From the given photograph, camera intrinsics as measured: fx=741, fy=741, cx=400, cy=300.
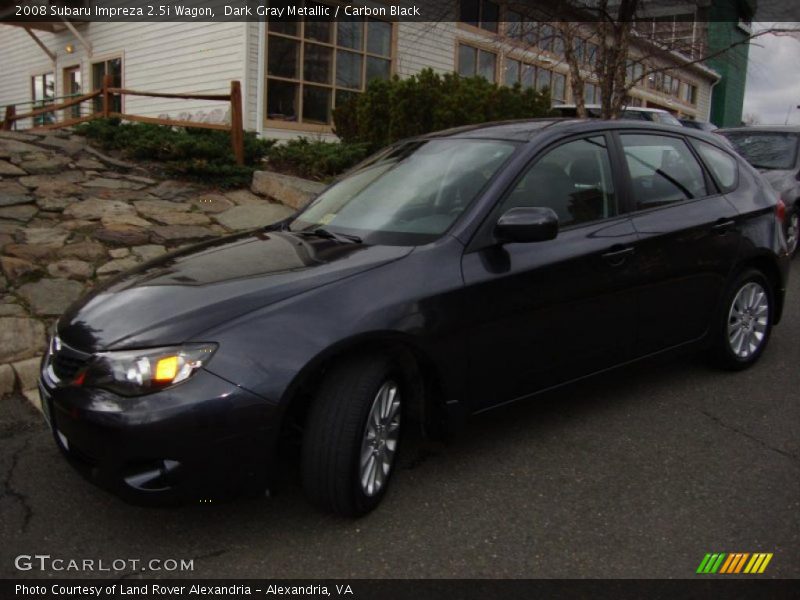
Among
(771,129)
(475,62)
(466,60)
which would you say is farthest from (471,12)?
(771,129)

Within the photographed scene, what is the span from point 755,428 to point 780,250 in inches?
57.7

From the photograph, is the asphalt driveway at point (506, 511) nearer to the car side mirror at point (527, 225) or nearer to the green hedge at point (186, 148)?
the car side mirror at point (527, 225)

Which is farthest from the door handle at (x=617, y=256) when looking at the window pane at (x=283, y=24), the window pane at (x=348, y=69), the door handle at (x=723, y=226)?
the window pane at (x=348, y=69)

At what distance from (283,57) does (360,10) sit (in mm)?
1885

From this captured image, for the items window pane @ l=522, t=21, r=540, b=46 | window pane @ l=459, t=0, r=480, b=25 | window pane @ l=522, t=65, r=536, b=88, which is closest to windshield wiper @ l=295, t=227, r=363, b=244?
window pane @ l=522, t=21, r=540, b=46

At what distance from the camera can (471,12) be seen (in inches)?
629

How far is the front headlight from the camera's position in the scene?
2564 mm

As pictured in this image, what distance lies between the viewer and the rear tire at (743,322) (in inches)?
176

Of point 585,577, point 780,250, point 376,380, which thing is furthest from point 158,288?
point 780,250

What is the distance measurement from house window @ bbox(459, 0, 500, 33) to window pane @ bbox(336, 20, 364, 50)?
8.27ft

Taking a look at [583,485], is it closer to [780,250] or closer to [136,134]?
[780,250]

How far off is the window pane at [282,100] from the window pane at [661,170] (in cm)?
959

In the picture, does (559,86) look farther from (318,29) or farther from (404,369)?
(404,369)

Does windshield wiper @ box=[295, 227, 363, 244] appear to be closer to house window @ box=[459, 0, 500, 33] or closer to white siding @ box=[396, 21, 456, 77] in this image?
white siding @ box=[396, 21, 456, 77]
